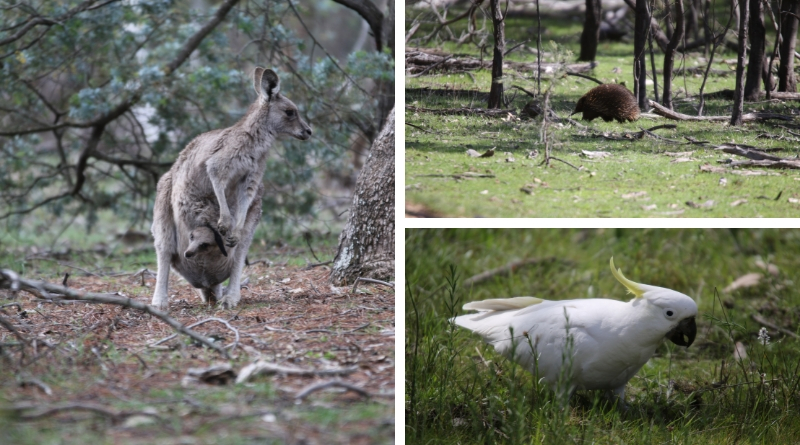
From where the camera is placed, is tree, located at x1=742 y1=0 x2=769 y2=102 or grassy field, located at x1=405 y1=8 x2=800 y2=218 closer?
grassy field, located at x1=405 y1=8 x2=800 y2=218

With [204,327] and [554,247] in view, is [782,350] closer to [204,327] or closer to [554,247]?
[554,247]

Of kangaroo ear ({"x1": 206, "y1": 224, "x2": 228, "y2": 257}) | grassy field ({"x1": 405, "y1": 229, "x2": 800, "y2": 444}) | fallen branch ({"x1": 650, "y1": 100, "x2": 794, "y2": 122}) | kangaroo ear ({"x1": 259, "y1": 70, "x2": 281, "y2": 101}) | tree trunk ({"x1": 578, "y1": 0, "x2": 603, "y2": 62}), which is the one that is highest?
tree trunk ({"x1": 578, "y1": 0, "x2": 603, "y2": 62})

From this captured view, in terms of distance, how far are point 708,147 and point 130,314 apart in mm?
3420

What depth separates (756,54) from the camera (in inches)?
157

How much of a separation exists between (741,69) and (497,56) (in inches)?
54.0

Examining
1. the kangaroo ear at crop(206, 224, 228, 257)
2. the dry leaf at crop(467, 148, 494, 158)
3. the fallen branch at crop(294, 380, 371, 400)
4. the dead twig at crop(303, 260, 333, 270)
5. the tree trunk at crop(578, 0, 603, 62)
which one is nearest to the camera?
the fallen branch at crop(294, 380, 371, 400)

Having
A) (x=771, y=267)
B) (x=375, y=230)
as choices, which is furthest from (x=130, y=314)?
(x=771, y=267)

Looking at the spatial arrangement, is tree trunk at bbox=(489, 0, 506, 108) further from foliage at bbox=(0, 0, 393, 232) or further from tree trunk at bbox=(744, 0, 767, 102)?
foliage at bbox=(0, 0, 393, 232)

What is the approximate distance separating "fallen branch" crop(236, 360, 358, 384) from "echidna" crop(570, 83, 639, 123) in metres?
1.96

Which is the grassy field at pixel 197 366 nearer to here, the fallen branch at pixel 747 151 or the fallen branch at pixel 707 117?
the fallen branch at pixel 707 117

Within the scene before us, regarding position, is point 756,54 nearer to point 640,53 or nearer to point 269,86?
point 640,53

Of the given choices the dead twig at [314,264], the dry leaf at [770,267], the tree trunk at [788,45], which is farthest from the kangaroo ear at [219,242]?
the dry leaf at [770,267]

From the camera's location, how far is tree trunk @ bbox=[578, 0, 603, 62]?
13.1ft

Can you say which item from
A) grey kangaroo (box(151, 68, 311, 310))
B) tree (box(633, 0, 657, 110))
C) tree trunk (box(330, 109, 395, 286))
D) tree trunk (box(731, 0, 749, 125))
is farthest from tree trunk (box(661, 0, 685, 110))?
grey kangaroo (box(151, 68, 311, 310))
